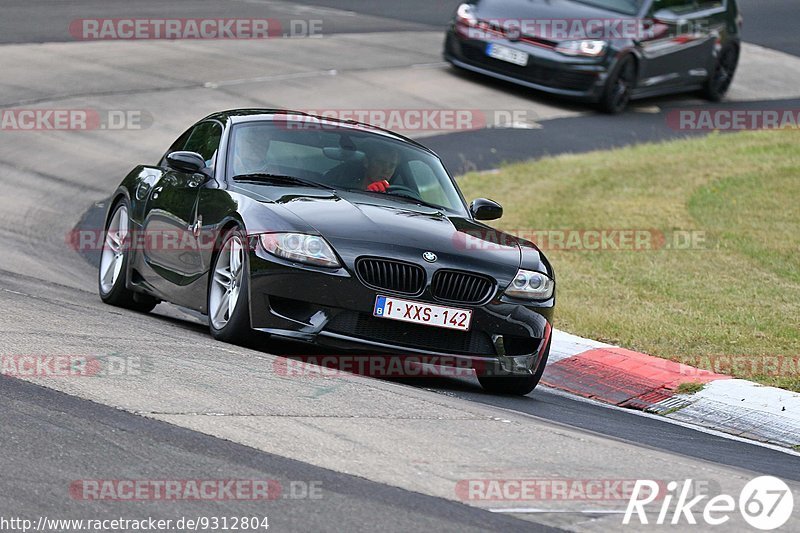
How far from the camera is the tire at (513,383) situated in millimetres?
8758

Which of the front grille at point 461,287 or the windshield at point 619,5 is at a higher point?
the front grille at point 461,287

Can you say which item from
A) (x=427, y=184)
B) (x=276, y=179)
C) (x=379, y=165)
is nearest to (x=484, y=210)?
(x=427, y=184)

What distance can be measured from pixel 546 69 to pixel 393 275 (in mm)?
13895

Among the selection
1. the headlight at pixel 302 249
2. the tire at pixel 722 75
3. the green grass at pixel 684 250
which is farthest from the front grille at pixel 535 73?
the headlight at pixel 302 249

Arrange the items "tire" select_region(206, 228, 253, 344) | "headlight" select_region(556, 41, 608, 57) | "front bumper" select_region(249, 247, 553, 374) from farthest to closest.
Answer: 1. "headlight" select_region(556, 41, 608, 57)
2. "tire" select_region(206, 228, 253, 344)
3. "front bumper" select_region(249, 247, 553, 374)

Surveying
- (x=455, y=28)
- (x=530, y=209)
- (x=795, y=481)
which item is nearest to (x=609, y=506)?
(x=795, y=481)

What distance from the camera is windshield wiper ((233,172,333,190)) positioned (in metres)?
9.16

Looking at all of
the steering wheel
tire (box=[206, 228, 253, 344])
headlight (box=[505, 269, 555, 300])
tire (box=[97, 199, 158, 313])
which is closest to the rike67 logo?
headlight (box=[505, 269, 555, 300])

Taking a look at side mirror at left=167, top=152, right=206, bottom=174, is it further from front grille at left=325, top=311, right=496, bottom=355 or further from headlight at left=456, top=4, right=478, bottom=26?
headlight at left=456, top=4, right=478, bottom=26

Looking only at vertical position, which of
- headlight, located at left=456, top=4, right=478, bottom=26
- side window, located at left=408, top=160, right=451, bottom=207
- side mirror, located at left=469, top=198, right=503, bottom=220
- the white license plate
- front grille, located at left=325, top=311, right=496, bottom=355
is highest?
side window, located at left=408, top=160, right=451, bottom=207

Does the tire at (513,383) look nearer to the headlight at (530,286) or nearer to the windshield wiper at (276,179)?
the headlight at (530,286)

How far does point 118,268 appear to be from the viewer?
10.6 m

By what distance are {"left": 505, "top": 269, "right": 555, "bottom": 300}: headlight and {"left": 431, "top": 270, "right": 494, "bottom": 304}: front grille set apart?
0.15 meters

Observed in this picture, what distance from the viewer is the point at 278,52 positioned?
23359 mm
